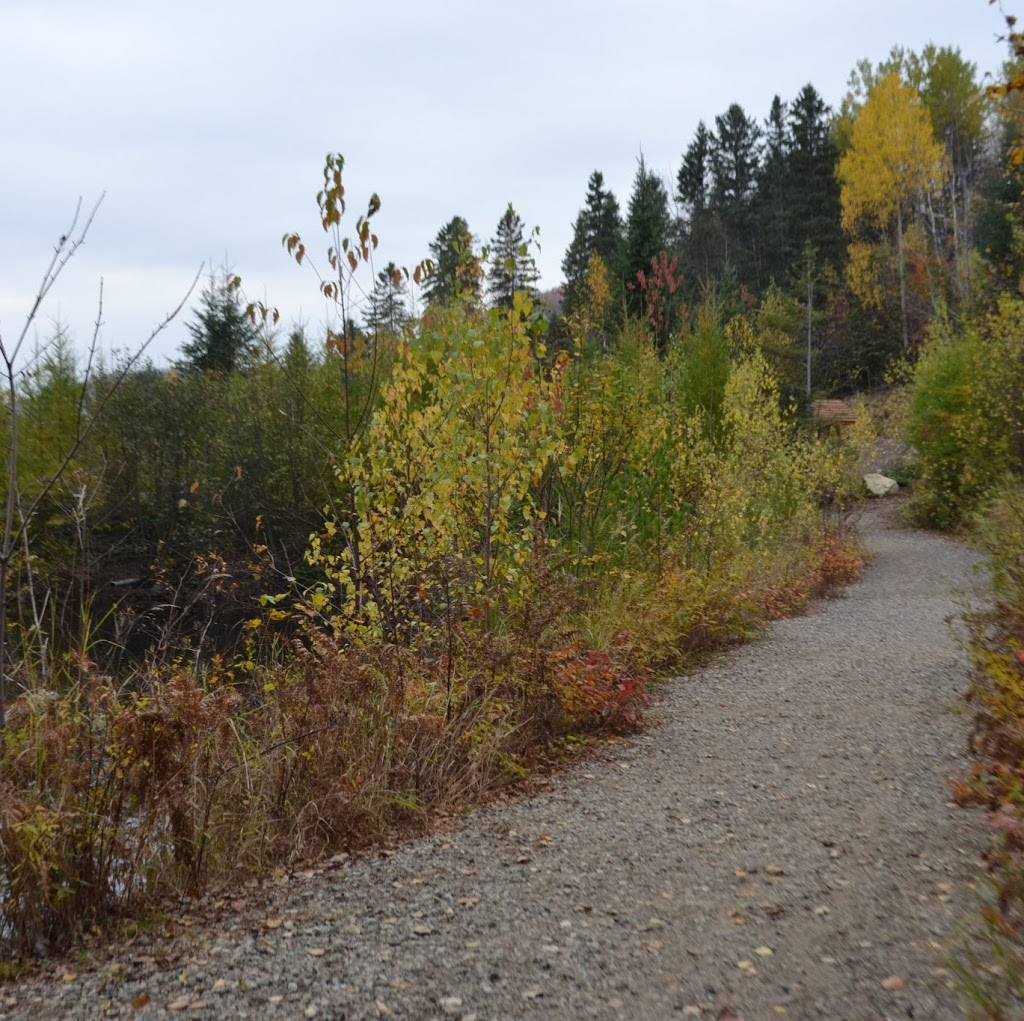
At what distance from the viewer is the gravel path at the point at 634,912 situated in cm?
247

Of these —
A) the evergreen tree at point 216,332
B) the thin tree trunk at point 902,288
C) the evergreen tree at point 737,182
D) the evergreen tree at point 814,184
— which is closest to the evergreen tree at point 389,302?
the evergreen tree at point 216,332

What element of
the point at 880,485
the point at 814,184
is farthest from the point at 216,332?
the point at 814,184

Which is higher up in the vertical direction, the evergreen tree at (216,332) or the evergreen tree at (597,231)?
the evergreen tree at (597,231)

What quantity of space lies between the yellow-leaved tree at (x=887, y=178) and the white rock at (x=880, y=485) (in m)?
11.1

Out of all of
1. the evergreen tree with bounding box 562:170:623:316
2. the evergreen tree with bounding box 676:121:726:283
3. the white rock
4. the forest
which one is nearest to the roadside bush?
the forest

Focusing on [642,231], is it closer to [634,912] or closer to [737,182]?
[634,912]

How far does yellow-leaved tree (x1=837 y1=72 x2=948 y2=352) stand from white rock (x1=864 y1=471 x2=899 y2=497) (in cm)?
1105

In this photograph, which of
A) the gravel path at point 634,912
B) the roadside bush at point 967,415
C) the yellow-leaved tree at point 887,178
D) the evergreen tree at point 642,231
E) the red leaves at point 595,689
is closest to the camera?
the gravel path at point 634,912

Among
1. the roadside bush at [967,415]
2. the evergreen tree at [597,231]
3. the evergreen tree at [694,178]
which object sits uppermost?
the evergreen tree at [694,178]

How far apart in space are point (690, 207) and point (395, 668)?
52.4 m

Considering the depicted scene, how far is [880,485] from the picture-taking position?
25.8 metres

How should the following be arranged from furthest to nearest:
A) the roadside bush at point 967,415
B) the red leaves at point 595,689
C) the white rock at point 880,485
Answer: the white rock at point 880,485, the roadside bush at point 967,415, the red leaves at point 595,689

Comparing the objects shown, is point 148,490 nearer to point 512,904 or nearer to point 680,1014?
point 512,904

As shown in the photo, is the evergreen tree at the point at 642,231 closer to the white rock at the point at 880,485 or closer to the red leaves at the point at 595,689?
the white rock at the point at 880,485
